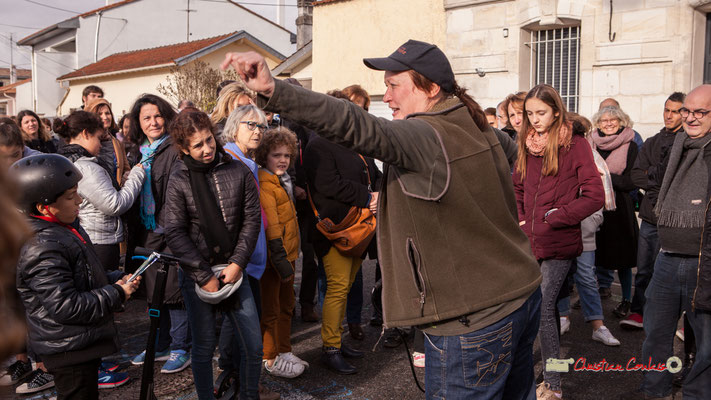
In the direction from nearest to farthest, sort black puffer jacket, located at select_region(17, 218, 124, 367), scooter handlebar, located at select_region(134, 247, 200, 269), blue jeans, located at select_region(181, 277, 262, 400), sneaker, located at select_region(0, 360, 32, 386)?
black puffer jacket, located at select_region(17, 218, 124, 367)
scooter handlebar, located at select_region(134, 247, 200, 269)
blue jeans, located at select_region(181, 277, 262, 400)
sneaker, located at select_region(0, 360, 32, 386)

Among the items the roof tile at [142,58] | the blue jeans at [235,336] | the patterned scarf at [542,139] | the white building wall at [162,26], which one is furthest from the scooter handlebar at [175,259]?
the white building wall at [162,26]

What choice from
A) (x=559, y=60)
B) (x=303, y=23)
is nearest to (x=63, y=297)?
(x=559, y=60)

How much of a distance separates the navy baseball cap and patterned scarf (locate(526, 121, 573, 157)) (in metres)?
1.94

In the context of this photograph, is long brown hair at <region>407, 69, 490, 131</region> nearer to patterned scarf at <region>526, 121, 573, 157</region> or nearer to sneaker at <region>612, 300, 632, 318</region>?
patterned scarf at <region>526, 121, 573, 157</region>

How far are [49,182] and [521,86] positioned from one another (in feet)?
34.4

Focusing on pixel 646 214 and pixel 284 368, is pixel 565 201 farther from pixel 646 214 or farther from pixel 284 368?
pixel 284 368

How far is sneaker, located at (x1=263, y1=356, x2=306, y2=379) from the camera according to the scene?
4641mm

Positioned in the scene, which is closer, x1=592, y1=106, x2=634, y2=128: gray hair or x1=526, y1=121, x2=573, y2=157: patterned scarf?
x1=526, y1=121, x2=573, y2=157: patterned scarf

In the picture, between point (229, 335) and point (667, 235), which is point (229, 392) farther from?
point (667, 235)

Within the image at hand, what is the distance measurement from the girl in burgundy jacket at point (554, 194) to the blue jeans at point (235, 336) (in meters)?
1.93

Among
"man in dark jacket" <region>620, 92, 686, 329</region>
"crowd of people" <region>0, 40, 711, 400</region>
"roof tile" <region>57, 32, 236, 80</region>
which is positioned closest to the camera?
"crowd of people" <region>0, 40, 711, 400</region>

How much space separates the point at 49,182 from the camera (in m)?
3.12

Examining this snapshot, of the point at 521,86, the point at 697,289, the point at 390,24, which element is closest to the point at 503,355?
the point at 697,289

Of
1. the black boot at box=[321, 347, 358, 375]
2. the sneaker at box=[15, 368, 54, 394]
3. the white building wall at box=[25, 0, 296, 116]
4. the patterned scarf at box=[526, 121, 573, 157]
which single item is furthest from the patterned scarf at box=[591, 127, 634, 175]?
the white building wall at box=[25, 0, 296, 116]
